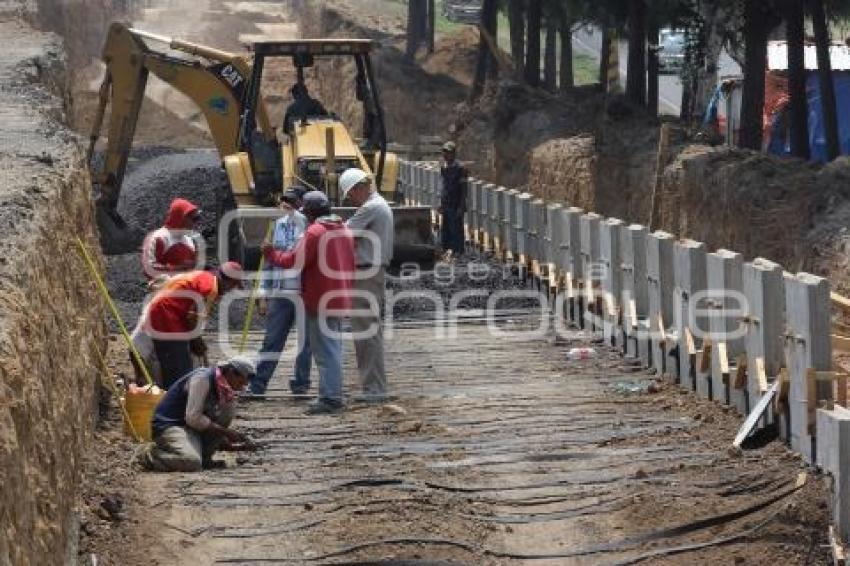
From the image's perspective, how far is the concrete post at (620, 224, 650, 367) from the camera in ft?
57.8

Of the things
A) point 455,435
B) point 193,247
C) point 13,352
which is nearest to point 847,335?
point 455,435

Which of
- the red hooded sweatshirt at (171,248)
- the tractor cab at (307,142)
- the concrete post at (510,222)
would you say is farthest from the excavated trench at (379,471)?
the concrete post at (510,222)

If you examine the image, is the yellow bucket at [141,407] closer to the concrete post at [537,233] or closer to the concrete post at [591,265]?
the concrete post at [591,265]

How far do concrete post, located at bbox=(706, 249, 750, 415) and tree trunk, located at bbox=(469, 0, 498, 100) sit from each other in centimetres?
3293

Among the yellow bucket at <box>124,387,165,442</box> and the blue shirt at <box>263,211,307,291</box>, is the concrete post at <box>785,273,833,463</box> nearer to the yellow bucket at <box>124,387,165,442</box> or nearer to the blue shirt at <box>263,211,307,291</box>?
the yellow bucket at <box>124,387,165,442</box>

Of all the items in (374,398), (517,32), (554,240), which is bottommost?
(374,398)

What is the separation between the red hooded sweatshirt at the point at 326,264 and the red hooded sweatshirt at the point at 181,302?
1184 millimetres

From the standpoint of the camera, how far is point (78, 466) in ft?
35.6

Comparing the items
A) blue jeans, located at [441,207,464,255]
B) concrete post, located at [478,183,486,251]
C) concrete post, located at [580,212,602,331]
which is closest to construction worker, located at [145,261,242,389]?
concrete post, located at [580,212,602,331]

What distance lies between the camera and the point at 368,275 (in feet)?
52.5

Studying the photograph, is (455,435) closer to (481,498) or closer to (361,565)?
(481,498)

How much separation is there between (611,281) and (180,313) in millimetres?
5913

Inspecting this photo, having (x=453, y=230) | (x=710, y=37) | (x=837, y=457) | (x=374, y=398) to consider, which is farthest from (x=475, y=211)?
(x=837, y=457)

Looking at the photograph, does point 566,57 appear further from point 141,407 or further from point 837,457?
point 837,457
